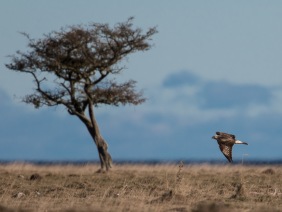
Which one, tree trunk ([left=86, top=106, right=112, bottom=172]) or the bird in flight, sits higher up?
tree trunk ([left=86, top=106, right=112, bottom=172])

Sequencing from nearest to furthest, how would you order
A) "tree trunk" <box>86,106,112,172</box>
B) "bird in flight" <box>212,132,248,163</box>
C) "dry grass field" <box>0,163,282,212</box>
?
"dry grass field" <box>0,163,282,212</box>
"bird in flight" <box>212,132,248,163</box>
"tree trunk" <box>86,106,112,172</box>

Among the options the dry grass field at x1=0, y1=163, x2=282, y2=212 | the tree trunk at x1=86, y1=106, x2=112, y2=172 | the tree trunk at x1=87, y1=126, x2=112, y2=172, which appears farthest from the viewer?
the tree trunk at x1=87, y1=126, x2=112, y2=172

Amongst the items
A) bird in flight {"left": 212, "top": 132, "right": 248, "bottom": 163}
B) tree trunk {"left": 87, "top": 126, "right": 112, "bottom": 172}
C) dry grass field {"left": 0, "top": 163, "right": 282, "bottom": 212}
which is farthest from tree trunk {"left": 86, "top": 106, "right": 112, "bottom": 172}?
bird in flight {"left": 212, "top": 132, "right": 248, "bottom": 163}

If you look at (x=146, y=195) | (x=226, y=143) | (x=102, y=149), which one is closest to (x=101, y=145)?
(x=102, y=149)

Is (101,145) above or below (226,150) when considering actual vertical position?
above

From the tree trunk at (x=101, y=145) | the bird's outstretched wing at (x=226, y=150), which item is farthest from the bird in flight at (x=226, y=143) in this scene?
the tree trunk at (x=101, y=145)

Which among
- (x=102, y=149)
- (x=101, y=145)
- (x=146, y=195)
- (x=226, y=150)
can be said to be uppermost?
(x=101, y=145)

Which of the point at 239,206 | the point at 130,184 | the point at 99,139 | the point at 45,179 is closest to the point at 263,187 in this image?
the point at 130,184

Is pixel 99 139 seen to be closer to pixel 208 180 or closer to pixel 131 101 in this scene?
pixel 131 101

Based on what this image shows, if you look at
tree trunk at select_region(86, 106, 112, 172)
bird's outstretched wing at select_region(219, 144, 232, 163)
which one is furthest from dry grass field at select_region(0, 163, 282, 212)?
tree trunk at select_region(86, 106, 112, 172)

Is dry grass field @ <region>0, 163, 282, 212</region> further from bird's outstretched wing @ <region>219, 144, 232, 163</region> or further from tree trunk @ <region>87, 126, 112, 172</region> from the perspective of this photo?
tree trunk @ <region>87, 126, 112, 172</region>

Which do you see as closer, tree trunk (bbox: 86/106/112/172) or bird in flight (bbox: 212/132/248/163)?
bird in flight (bbox: 212/132/248/163)

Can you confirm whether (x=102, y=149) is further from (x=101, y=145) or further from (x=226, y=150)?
(x=226, y=150)

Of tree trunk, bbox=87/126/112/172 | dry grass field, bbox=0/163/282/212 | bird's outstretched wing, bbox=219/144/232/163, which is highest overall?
tree trunk, bbox=87/126/112/172
